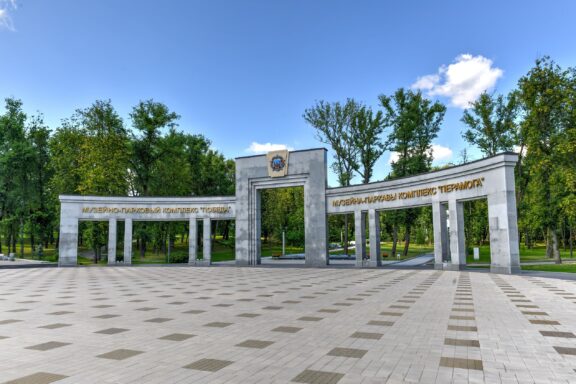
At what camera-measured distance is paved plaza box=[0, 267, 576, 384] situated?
5.40m

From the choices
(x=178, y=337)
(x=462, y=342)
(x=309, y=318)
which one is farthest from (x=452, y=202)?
(x=178, y=337)

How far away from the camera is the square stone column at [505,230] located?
22.8 metres

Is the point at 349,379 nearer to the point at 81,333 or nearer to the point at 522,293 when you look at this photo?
the point at 81,333

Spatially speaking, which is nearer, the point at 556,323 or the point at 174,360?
the point at 174,360

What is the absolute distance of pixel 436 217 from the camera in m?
28.1

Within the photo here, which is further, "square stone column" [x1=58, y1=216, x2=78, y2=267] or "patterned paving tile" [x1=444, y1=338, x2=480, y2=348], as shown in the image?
"square stone column" [x1=58, y1=216, x2=78, y2=267]

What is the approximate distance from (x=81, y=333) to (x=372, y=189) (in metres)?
26.8

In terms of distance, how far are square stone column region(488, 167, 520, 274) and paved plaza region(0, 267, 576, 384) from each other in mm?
9855

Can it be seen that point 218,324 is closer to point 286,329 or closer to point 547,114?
point 286,329

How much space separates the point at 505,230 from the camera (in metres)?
23.0

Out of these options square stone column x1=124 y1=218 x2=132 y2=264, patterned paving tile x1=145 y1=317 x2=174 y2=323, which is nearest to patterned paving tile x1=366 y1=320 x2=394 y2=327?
patterned paving tile x1=145 y1=317 x2=174 y2=323

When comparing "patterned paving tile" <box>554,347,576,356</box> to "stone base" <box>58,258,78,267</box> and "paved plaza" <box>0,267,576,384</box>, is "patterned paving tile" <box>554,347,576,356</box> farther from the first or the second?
"stone base" <box>58,258,78,267</box>

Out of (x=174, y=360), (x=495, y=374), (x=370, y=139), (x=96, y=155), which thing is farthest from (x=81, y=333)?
(x=370, y=139)

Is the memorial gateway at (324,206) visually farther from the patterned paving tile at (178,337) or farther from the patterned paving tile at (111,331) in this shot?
the patterned paving tile at (111,331)
